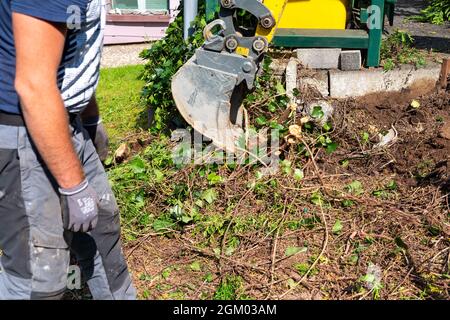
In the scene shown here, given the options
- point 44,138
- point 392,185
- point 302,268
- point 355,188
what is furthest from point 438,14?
point 44,138

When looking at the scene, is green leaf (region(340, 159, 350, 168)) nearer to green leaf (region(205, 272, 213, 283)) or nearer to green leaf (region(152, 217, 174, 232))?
green leaf (region(152, 217, 174, 232))

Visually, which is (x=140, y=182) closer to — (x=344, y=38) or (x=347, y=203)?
(x=347, y=203)

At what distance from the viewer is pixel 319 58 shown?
5.43m

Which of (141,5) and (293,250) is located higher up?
(141,5)

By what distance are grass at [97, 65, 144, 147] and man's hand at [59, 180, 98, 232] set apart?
2.87 metres

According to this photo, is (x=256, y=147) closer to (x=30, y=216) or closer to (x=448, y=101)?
(x=448, y=101)

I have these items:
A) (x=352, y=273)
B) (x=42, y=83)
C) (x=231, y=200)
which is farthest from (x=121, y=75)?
(x=42, y=83)

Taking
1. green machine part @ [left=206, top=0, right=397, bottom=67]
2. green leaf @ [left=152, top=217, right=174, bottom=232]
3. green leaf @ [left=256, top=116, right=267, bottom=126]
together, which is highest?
green machine part @ [left=206, top=0, right=397, bottom=67]

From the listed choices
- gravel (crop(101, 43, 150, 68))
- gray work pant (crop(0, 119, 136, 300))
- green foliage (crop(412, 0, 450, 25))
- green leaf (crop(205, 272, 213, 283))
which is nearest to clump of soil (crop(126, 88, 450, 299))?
green leaf (crop(205, 272, 213, 283))

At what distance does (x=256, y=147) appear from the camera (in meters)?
4.58

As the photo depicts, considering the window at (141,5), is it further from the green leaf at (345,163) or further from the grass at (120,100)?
the green leaf at (345,163)

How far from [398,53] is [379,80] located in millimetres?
456

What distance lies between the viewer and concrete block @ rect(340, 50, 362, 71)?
5324 millimetres

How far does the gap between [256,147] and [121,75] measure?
3918 mm
